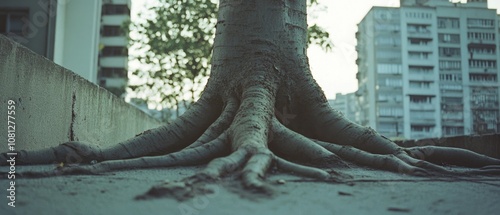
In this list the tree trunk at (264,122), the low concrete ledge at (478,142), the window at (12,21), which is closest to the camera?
the tree trunk at (264,122)

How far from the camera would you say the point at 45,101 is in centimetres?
435

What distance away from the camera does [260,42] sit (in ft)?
14.5

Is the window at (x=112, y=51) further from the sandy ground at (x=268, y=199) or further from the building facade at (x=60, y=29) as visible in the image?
the sandy ground at (x=268, y=199)

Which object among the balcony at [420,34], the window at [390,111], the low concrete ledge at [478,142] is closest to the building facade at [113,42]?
the window at [390,111]

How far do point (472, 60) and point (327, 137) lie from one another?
69.1 metres

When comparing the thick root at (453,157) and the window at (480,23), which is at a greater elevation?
the window at (480,23)

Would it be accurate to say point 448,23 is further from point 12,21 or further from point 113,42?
point 12,21

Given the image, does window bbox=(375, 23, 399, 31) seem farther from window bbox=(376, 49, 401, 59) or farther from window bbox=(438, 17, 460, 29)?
window bbox=(438, 17, 460, 29)

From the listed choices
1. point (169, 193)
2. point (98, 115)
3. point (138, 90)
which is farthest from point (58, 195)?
point (138, 90)

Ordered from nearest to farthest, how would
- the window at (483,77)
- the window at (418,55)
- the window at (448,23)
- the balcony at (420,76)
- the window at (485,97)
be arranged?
the window at (485,97)
the window at (483,77)
the window at (448,23)
the window at (418,55)
the balcony at (420,76)

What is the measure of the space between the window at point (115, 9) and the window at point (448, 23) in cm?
4712

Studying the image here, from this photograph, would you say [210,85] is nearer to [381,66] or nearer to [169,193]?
[169,193]

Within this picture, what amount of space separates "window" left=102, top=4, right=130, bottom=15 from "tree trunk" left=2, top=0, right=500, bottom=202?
44734 mm

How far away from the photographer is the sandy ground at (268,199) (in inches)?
81.0
